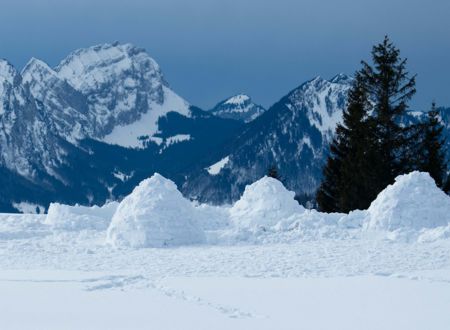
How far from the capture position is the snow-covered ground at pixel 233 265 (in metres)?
9.83

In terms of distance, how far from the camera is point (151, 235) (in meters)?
18.4

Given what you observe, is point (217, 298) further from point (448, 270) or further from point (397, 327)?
point (448, 270)

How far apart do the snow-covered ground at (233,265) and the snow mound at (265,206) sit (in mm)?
49

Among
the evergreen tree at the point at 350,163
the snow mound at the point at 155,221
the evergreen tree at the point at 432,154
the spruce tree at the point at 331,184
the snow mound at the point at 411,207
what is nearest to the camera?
the snow mound at the point at 155,221

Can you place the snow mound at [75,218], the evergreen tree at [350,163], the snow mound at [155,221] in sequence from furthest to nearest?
the evergreen tree at [350,163]
the snow mound at [75,218]
the snow mound at [155,221]

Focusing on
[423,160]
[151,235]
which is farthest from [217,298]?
[423,160]

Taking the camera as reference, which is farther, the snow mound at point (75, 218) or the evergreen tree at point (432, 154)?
the evergreen tree at point (432, 154)

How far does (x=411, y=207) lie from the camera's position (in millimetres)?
19797

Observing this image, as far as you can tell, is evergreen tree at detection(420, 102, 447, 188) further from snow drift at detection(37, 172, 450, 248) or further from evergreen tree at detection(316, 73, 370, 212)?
snow drift at detection(37, 172, 450, 248)

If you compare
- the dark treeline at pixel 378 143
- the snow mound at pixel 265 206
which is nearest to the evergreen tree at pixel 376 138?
the dark treeline at pixel 378 143

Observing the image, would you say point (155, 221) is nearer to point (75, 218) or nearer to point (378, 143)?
point (75, 218)

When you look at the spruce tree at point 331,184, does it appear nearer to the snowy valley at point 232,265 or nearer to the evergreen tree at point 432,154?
the evergreen tree at point 432,154

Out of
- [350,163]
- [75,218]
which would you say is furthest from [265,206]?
[350,163]

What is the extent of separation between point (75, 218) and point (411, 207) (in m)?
12.1
